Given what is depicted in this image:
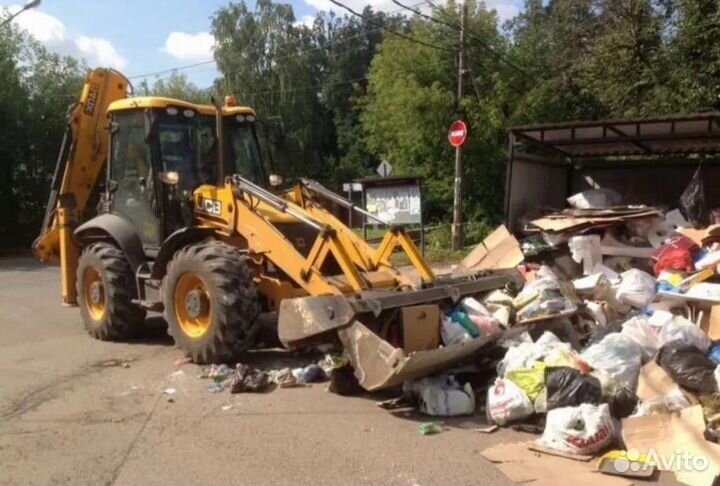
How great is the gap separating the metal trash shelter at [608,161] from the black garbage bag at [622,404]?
225 inches

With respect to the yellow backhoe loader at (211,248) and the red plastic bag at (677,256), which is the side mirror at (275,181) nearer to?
the yellow backhoe loader at (211,248)

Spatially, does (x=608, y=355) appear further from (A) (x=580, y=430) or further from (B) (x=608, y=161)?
(B) (x=608, y=161)

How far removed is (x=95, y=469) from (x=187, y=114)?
4356 mm

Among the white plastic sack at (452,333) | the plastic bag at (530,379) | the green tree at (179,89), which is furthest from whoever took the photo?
the green tree at (179,89)

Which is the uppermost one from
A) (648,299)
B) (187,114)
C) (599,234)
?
(187,114)

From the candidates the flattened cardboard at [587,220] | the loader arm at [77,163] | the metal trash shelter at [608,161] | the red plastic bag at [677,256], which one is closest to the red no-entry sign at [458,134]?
the metal trash shelter at [608,161]

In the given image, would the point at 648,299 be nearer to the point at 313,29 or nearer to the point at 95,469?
the point at 95,469

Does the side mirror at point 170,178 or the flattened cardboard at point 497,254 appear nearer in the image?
the side mirror at point 170,178

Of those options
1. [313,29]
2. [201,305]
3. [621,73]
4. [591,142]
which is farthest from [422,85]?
[313,29]

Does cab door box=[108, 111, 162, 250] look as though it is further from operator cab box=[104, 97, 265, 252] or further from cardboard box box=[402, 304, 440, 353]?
cardboard box box=[402, 304, 440, 353]

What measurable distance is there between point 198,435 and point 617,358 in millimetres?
3266

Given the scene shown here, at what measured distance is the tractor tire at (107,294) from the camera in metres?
8.06

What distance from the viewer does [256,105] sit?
42875mm

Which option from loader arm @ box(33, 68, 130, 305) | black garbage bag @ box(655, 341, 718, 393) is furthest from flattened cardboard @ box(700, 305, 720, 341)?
loader arm @ box(33, 68, 130, 305)
